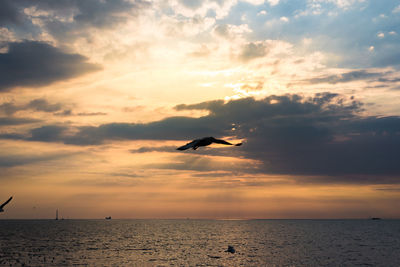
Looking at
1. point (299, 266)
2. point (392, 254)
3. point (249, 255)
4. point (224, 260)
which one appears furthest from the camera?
point (392, 254)

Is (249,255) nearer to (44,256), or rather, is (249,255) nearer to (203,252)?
(203,252)

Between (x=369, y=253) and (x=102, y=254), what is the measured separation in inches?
2704

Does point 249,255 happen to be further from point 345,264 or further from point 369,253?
point 369,253

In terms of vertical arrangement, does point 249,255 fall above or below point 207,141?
below

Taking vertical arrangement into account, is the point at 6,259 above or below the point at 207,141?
below

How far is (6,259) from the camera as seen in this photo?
8175 centimetres

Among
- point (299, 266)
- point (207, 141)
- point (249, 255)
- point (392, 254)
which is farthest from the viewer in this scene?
point (392, 254)

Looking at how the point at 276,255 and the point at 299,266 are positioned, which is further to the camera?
the point at 276,255

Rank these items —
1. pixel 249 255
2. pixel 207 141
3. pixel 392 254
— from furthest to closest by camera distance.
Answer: pixel 392 254
pixel 249 255
pixel 207 141

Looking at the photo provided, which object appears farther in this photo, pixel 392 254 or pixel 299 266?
pixel 392 254

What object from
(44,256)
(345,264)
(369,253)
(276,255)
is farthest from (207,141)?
(369,253)

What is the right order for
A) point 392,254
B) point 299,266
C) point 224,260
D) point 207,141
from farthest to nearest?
point 392,254, point 224,260, point 299,266, point 207,141

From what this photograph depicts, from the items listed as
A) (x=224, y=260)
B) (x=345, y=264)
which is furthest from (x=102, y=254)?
(x=345, y=264)

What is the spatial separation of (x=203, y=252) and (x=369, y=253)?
43.6m
